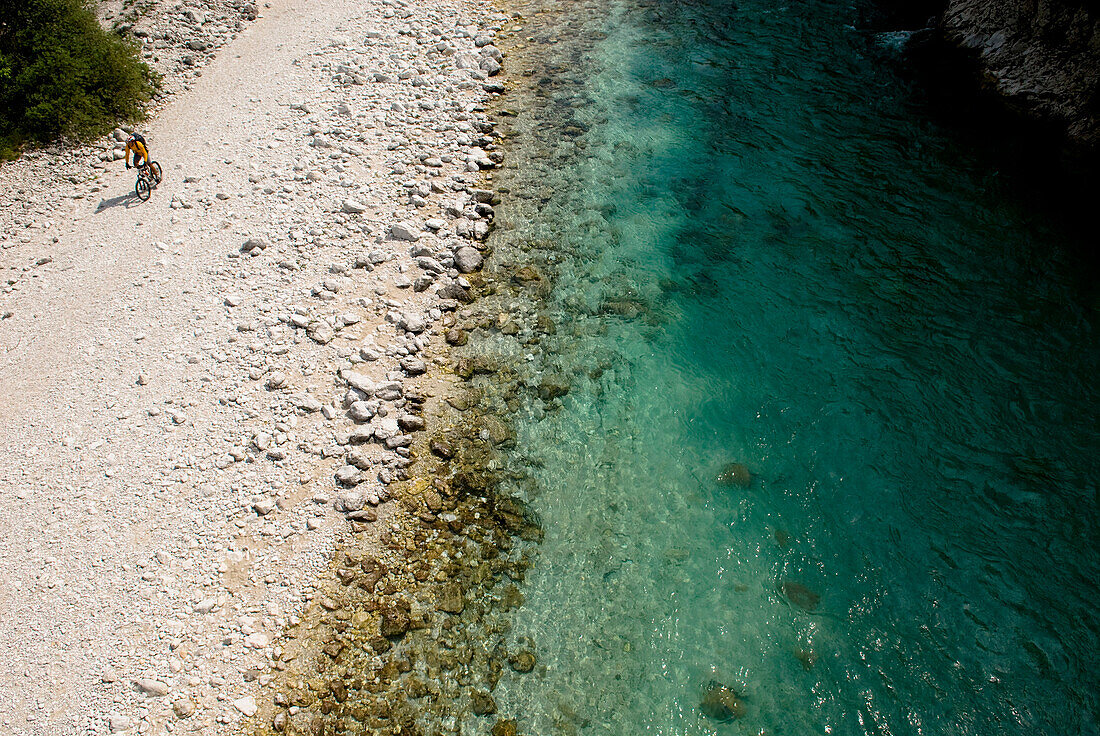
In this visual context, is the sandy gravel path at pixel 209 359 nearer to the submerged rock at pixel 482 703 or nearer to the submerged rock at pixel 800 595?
the submerged rock at pixel 482 703

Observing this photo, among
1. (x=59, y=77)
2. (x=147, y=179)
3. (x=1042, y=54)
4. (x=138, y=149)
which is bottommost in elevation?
(x=147, y=179)

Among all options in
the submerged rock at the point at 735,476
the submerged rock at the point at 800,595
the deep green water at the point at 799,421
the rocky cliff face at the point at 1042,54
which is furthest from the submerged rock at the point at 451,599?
the rocky cliff face at the point at 1042,54

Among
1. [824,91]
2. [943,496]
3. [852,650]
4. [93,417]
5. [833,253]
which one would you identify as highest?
[824,91]

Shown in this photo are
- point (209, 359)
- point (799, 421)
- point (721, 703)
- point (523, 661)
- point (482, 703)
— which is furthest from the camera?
point (209, 359)

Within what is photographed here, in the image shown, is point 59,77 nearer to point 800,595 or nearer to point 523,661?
point 523,661

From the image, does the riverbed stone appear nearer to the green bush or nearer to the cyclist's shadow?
the cyclist's shadow

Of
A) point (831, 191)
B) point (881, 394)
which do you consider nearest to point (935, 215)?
point (831, 191)

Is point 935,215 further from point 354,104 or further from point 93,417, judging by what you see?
point 93,417

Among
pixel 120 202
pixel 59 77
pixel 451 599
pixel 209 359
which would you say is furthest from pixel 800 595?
pixel 59 77
